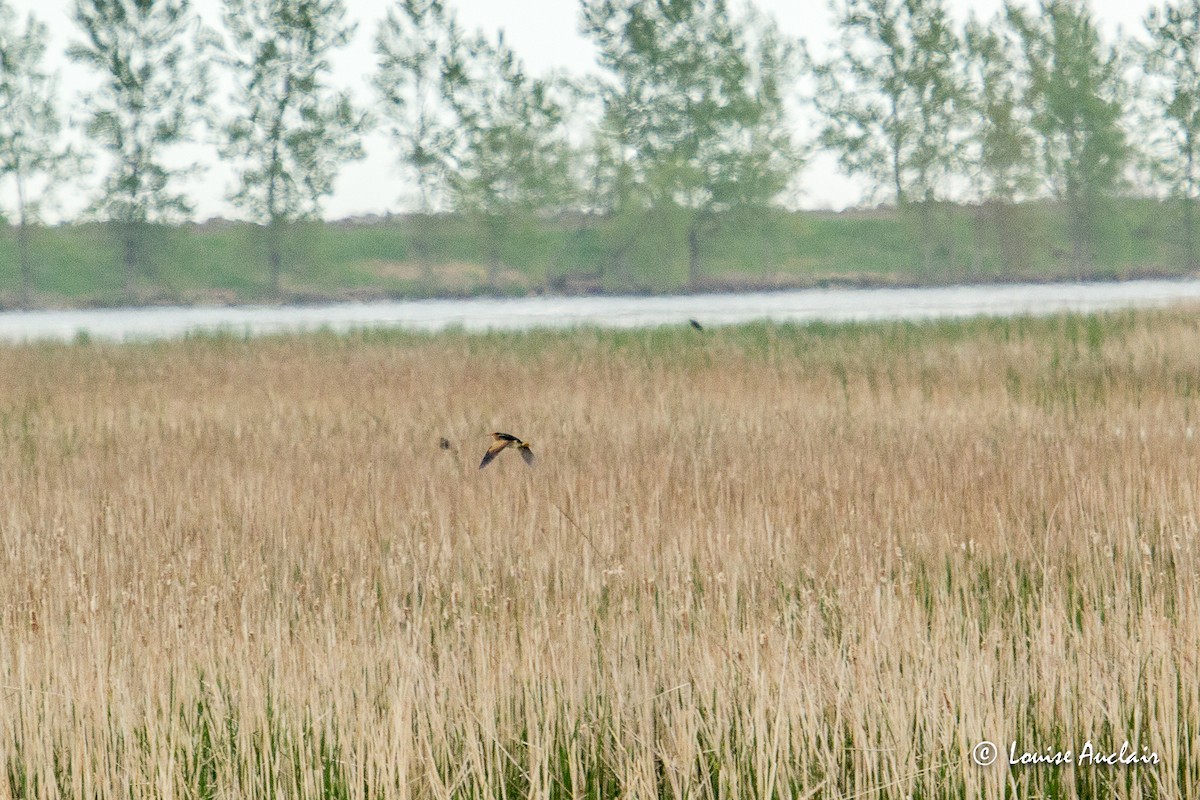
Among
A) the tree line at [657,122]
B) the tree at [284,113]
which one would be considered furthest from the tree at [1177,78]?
the tree at [284,113]

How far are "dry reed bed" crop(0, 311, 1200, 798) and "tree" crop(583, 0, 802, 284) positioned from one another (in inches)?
1721

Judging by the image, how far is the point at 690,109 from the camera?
174 ft

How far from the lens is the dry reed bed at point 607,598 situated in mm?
2926

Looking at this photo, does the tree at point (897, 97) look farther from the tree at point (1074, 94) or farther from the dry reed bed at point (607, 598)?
the dry reed bed at point (607, 598)

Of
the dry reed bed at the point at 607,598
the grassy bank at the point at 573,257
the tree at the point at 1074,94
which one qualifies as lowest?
the dry reed bed at the point at 607,598

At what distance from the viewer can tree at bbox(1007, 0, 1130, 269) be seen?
174ft

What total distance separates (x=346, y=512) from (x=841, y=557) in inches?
85.7

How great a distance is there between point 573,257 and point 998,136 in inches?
713

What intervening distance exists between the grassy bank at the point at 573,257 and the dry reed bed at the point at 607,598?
4226 cm

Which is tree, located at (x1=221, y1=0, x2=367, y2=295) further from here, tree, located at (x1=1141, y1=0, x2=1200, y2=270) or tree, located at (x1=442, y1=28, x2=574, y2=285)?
tree, located at (x1=1141, y1=0, x2=1200, y2=270)

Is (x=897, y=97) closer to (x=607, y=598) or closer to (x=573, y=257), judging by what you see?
(x=573, y=257)

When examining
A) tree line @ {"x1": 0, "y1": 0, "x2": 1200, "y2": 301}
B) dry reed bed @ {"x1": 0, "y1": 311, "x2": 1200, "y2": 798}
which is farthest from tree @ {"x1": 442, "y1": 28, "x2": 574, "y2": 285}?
dry reed bed @ {"x1": 0, "y1": 311, "x2": 1200, "y2": 798}

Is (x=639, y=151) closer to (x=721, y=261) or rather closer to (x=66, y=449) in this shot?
(x=721, y=261)

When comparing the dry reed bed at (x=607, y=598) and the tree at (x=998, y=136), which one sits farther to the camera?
the tree at (x=998, y=136)
